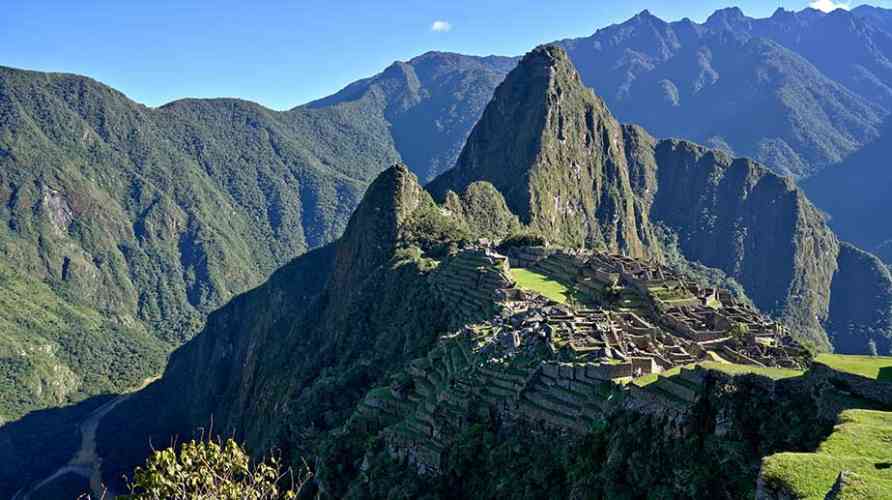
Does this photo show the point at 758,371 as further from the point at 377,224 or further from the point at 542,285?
the point at 377,224

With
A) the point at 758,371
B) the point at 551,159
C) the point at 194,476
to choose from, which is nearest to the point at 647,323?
the point at 758,371

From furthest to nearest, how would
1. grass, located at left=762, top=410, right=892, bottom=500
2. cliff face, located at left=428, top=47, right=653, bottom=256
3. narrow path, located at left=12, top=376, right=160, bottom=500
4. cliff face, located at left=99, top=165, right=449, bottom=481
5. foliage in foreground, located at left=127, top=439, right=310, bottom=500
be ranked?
cliff face, located at left=428, top=47, right=653, bottom=256
narrow path, located at left=12, top=376, right=160, bottom=500
cliff face, located at left=99, top=165, right=449, bottom=481
foliage in foreground, located at left=127, top=439, right=310, bottom=500
grass, located at left=762, top=410, right=892, bottom=500

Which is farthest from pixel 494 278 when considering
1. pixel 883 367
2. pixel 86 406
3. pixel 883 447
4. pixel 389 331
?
pixel 86 406

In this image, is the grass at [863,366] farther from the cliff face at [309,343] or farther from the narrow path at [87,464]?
the narrow path at [87,464]

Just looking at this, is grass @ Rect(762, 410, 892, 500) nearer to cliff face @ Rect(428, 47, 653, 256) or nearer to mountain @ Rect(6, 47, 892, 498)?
mountain @ Rect(6, 47, 892, 498)

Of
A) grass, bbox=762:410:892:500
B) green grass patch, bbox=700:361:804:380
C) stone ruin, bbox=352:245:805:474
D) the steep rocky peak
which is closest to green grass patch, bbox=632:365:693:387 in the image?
stone ruin, bbox=352:245:805:474
